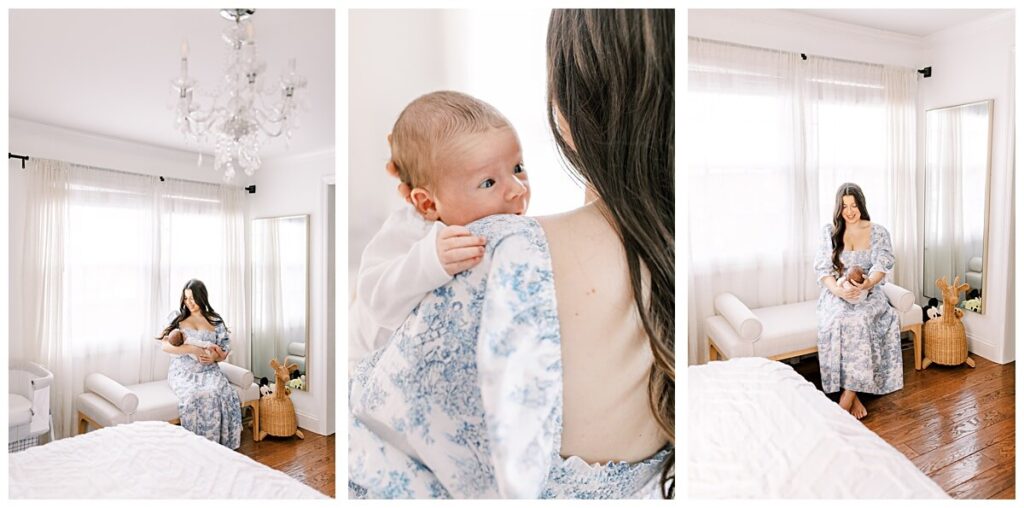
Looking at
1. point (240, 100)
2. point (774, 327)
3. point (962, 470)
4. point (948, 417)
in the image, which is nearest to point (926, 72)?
point (774, 327)

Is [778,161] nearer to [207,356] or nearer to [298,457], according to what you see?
[298,457]

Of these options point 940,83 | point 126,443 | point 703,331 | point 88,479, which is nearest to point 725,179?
point 703,331

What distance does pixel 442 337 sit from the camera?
3.78ft

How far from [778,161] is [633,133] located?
491 millimetres

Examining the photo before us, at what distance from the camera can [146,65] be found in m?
1.26

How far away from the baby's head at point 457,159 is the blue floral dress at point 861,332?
2.96 feet

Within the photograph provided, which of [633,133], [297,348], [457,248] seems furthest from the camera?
[297,348]

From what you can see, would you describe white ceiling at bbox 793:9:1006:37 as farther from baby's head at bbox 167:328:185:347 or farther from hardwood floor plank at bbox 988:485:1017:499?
baby's head at bbox 167:328:185:347

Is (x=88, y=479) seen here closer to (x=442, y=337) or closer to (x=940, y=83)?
(x=442, y=337)

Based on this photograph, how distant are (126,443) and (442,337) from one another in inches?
33.5

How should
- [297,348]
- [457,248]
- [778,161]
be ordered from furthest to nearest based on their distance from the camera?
[778,161]
[297,348]
[457,248]

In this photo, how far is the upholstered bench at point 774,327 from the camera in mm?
1395

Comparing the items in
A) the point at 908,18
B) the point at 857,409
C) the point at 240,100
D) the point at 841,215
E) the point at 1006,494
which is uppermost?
the point at 908,18

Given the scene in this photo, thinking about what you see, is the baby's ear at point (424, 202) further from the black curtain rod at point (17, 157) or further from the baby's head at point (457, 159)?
the black curtain rod at point (17, 157)
